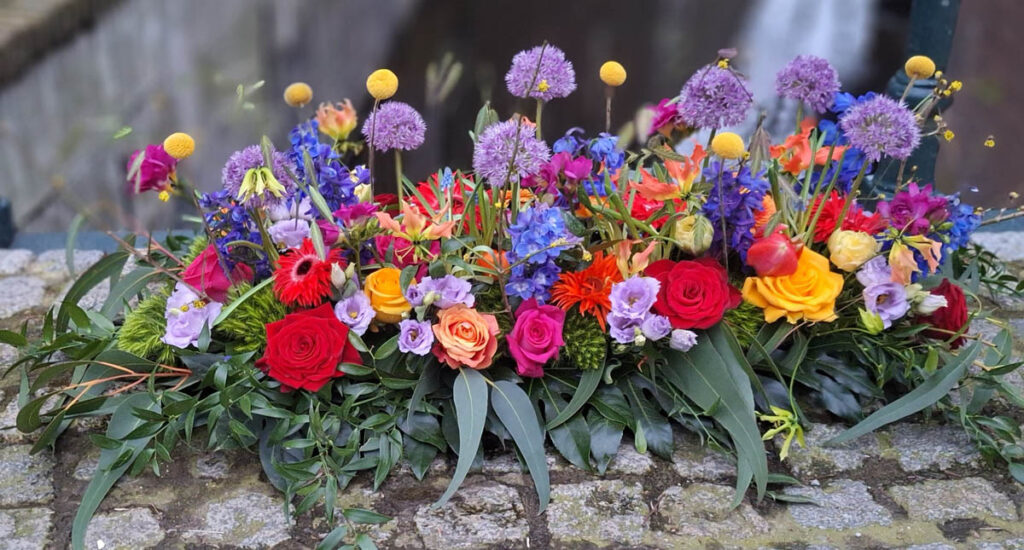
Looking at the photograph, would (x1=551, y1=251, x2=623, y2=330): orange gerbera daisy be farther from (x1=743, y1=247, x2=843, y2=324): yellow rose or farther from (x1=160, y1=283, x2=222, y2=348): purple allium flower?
(x1=160, y1=283, x2=222, y2=348): purple allium flower

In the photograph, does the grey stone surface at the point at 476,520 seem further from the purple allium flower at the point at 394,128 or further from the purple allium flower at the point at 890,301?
the purple allium flower at the point at 890,301

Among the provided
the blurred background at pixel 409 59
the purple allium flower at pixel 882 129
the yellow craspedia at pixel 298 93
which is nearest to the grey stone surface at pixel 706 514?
the purple allium flower at pixel 882 129

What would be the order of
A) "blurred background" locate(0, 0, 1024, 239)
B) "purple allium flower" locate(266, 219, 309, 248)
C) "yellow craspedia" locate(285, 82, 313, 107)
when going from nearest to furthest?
"purple allium flower" locate(266, 219, 309, 248) < "yellow craspedia" locate(285, 82, 313, 107) < "blurred background" locate(0, 0, 1024, 239)

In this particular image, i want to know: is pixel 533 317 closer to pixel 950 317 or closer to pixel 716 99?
pixel 716 99

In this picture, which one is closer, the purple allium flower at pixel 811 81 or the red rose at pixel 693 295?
the red rose at pixel 693 295

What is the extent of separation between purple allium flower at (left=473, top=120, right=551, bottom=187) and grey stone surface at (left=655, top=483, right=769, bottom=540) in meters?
0.67

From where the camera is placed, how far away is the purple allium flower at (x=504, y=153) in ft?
6.21

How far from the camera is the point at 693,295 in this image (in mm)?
1925

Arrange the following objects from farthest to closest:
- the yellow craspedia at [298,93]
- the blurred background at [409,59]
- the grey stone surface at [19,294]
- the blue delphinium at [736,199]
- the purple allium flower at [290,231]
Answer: the blurred background at [409,59], the grey stone surface at [19,294], the yellow craspedia at [298,93], the purple allium flower at [290,231], the blue delphinium at [736,199]

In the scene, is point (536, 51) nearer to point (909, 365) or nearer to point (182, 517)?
point (909, 365)

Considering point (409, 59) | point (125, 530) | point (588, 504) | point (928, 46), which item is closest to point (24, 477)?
point (125, 530)

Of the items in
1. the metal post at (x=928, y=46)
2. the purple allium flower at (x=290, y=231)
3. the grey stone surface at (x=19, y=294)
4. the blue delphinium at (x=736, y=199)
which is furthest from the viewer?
the metal post at (x=928, y=46)

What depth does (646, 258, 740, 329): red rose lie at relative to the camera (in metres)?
1.91

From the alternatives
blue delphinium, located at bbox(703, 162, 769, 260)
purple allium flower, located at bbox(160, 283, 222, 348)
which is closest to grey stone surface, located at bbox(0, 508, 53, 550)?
purple allium flower, located at bbox(160, 283, 222, 348)
